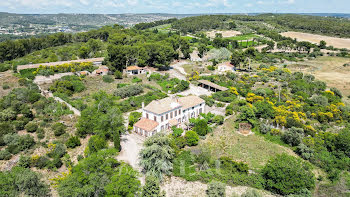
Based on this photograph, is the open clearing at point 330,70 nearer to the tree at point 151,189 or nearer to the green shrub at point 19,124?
the tree at point 151,189

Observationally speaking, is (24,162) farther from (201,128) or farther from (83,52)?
(83,52)

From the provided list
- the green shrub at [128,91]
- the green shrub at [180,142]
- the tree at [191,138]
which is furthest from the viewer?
the green shrub at [128,91]

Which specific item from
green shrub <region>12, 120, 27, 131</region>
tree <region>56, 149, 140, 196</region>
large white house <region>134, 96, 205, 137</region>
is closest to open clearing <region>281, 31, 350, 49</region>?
large white house <region>134, 96, 205, 137</region>

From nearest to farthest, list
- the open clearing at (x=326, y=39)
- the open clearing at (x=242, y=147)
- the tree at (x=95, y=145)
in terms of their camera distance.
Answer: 1. the tree at (x=95, y=145)
2. the open clearing at (x=242, y=147)
3. the open clearing at (x=326, y=39)

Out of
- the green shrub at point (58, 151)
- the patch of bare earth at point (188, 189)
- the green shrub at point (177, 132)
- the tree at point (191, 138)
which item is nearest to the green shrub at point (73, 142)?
the green shrub at point (58, 151)

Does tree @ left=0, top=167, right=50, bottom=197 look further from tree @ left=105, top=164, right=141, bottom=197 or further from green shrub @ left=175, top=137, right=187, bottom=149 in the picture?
green shrub @ left=175, top=137, right=187, bottom=149

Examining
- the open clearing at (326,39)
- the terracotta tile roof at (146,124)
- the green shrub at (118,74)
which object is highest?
the open clearing at (326,39)
